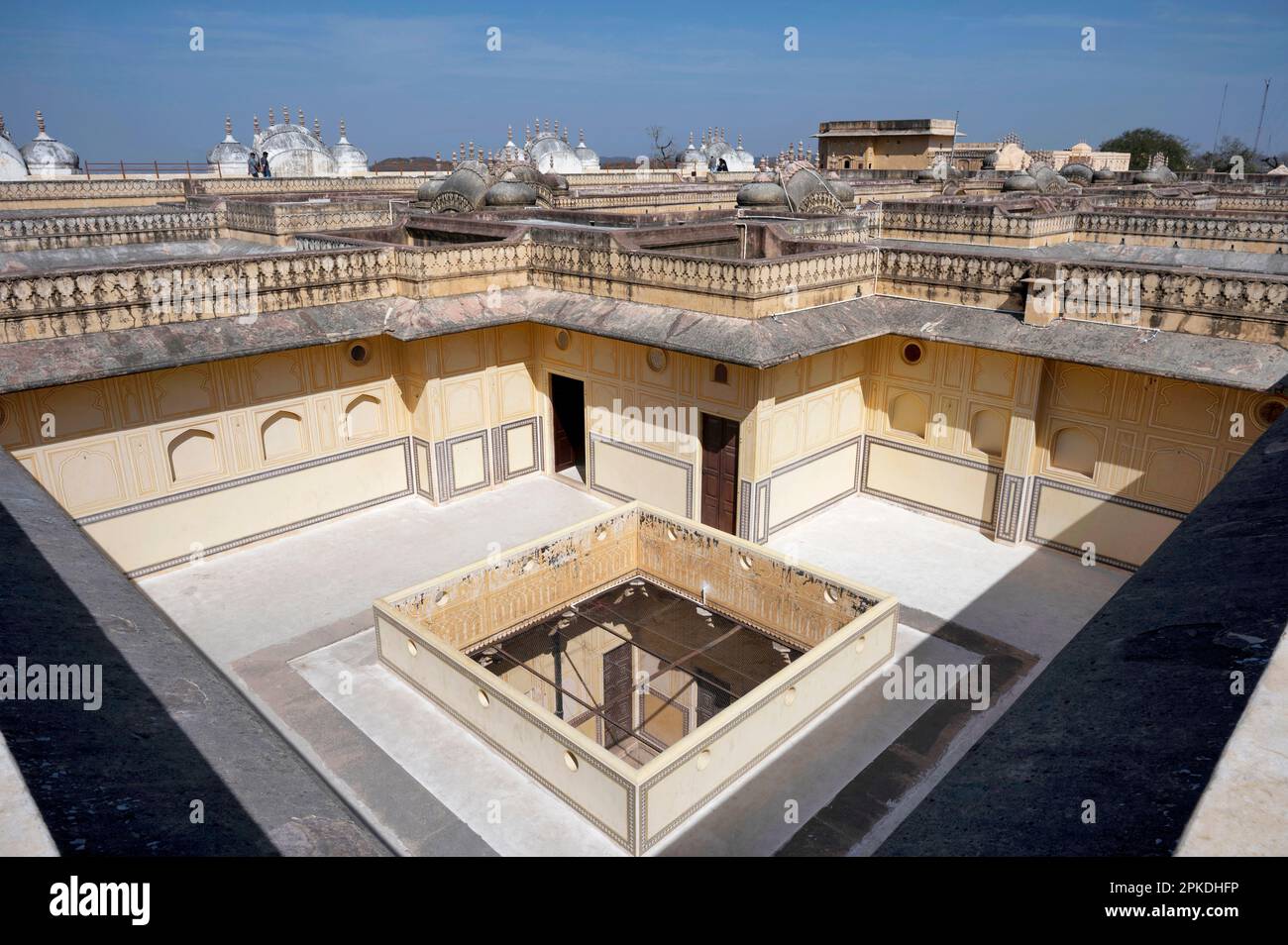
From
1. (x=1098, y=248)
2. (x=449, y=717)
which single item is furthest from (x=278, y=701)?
(x=1098, y=248)

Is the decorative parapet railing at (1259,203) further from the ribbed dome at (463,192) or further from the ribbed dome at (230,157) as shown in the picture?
the ribbed dome at (230,157)

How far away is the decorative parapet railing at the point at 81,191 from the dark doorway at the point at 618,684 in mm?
21056

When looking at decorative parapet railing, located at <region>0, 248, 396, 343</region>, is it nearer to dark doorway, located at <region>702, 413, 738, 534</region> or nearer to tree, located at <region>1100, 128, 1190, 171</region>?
dark doorway, located at <region>702, 413, 738, 534</region>

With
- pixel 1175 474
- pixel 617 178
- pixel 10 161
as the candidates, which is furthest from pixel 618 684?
pixel 10 161

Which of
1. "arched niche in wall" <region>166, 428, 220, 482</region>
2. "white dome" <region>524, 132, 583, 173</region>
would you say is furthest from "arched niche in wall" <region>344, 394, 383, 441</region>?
"white dome" <region>524, 132, 583, 173</region>

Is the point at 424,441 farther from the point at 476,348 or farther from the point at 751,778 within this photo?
the point at 751,778

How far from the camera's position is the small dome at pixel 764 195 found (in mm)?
16344

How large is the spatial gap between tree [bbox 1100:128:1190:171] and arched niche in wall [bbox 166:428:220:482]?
57.6m

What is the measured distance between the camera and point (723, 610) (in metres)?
9.57

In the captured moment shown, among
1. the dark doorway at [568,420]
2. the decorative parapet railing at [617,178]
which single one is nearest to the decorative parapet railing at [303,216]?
the dark doorway at [568,420]

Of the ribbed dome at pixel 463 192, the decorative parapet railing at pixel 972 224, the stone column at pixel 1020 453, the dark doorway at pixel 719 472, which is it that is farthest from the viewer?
the ribbed dome at pixel 463 192

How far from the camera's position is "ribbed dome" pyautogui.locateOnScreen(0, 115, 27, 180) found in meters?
27.8

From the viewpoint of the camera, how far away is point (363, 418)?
1215cm

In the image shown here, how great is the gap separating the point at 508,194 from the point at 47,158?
79.2 feet
